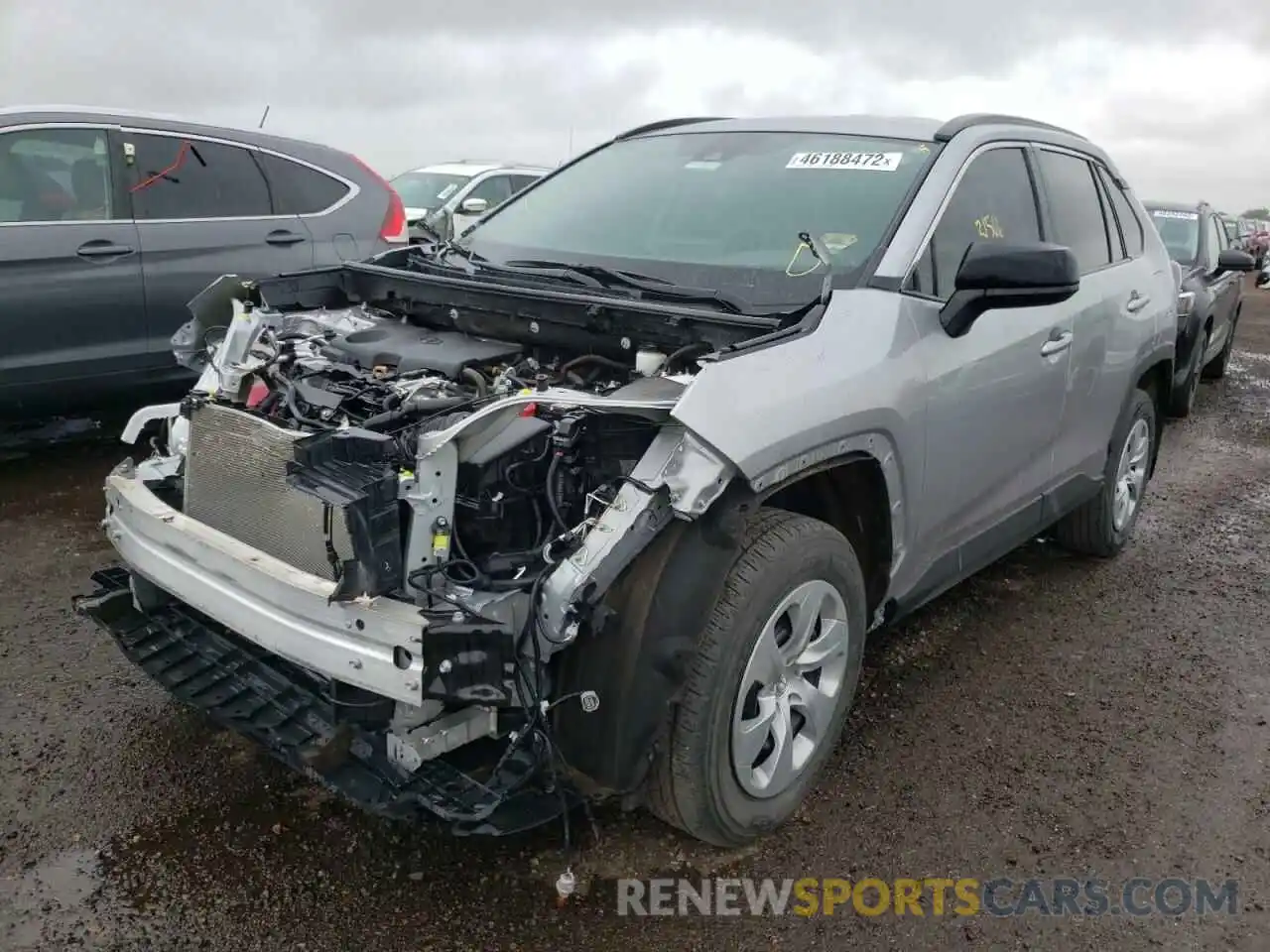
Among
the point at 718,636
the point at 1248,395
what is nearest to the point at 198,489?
the point at 718,636

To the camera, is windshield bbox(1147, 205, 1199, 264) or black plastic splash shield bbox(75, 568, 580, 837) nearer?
black plastic splash shield bbox(75, 568, 580, 837)

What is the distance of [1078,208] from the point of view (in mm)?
4199

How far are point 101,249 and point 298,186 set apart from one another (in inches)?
49.7

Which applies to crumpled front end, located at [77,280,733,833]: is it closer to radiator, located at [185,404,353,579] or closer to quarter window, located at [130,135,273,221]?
radiator, located at [185,404,353,579]

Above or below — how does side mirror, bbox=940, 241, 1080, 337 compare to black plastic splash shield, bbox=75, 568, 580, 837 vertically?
above

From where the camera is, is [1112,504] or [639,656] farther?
[1112,504]

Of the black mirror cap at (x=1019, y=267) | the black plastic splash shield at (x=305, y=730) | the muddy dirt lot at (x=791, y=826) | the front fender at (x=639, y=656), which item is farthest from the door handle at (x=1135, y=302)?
the black plastic splash shield at (x=305, y=730)

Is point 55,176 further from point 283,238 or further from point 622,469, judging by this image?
point 622,469

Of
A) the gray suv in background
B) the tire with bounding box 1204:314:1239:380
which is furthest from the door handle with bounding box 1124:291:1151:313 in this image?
the tire with bounding box 1204:314:1239:380

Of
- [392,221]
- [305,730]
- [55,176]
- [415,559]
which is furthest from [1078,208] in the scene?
[55,176]

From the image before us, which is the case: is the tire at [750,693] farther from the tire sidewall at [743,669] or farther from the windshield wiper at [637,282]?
the windshield wiper at [637,282]

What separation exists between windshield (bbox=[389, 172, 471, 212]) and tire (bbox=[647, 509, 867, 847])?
9.47 meters

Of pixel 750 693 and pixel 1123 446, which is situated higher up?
pixel 1123 446

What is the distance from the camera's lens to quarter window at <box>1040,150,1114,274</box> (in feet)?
13.2
